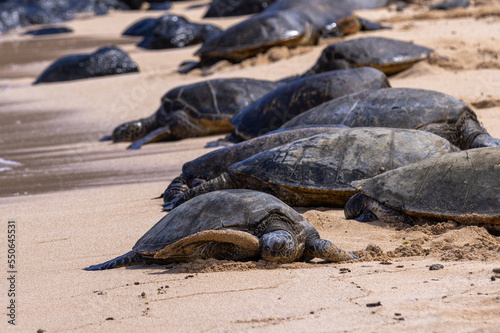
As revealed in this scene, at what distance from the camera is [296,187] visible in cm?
441

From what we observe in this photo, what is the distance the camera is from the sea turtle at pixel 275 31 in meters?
10.9

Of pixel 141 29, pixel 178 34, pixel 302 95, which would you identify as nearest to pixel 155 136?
pixel 302 95

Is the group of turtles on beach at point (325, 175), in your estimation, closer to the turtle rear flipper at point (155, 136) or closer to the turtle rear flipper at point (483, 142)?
the turtle rear flipper at point (483, 142)

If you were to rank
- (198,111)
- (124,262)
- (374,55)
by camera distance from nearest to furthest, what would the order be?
(124,262) → (198,111) → (374,55)

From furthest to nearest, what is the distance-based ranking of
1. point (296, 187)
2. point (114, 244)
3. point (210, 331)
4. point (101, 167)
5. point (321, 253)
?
point (101, 167), point (296, 187), point (114, 244), point (321, 253), point (210, 331)

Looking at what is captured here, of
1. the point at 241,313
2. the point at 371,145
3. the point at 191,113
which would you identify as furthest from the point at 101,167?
the point at 241,313

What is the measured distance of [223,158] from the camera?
5.22 metres

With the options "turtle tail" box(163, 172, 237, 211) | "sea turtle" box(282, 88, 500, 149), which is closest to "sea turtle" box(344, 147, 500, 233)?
"turtle tail" box(163, 172, 237, 211)

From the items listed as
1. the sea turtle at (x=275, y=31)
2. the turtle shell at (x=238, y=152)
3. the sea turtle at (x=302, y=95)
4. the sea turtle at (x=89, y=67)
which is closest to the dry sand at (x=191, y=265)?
the turtle shell at (x=238, y=152)

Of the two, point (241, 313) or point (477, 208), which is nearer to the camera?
point (241, 313)

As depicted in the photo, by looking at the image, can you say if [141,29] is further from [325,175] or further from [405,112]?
[325,175]

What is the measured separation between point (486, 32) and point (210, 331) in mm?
8968

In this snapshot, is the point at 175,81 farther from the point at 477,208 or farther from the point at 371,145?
the point at 477,208

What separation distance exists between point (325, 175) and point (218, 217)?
1181mm
